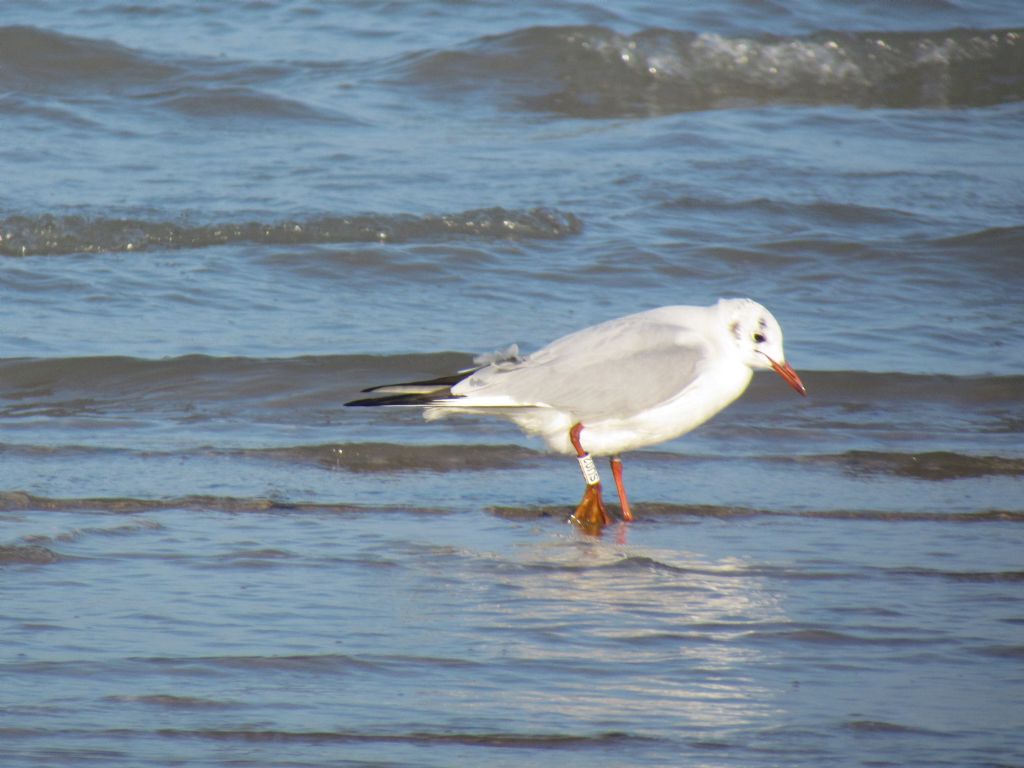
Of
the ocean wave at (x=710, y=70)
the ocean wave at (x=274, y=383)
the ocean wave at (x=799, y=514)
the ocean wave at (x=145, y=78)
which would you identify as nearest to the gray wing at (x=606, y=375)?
the ocean wave at (x=799, y=514)

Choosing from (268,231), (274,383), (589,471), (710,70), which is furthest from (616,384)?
(710,70)

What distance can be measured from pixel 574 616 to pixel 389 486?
175 centimetres

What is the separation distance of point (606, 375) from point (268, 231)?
4454 mm

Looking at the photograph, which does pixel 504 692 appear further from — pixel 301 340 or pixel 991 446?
pixel 301 340

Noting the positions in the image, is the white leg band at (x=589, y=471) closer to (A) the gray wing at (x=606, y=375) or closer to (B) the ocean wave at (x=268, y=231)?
(A) the gray wing at (x=606, y=375)

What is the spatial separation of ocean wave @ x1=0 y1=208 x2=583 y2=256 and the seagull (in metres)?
4.07

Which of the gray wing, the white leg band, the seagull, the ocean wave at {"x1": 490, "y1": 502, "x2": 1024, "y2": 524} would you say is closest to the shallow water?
the ocean wave at {"x1": 490, "y1": 502, "x2": 1024, "y2": 524}

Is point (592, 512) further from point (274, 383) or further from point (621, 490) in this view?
point (274, 383)

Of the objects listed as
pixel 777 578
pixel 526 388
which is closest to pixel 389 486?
pixel 526 388

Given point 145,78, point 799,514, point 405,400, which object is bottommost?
point 799,514

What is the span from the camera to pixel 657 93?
14.1m

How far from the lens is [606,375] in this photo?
5.62 meters

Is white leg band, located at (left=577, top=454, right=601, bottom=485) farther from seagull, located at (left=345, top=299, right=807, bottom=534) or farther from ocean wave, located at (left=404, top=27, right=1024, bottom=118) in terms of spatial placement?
ocean wave, located at (left=404, top=27, right=1024, bottom=118)

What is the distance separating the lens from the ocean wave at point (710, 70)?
1370cm
